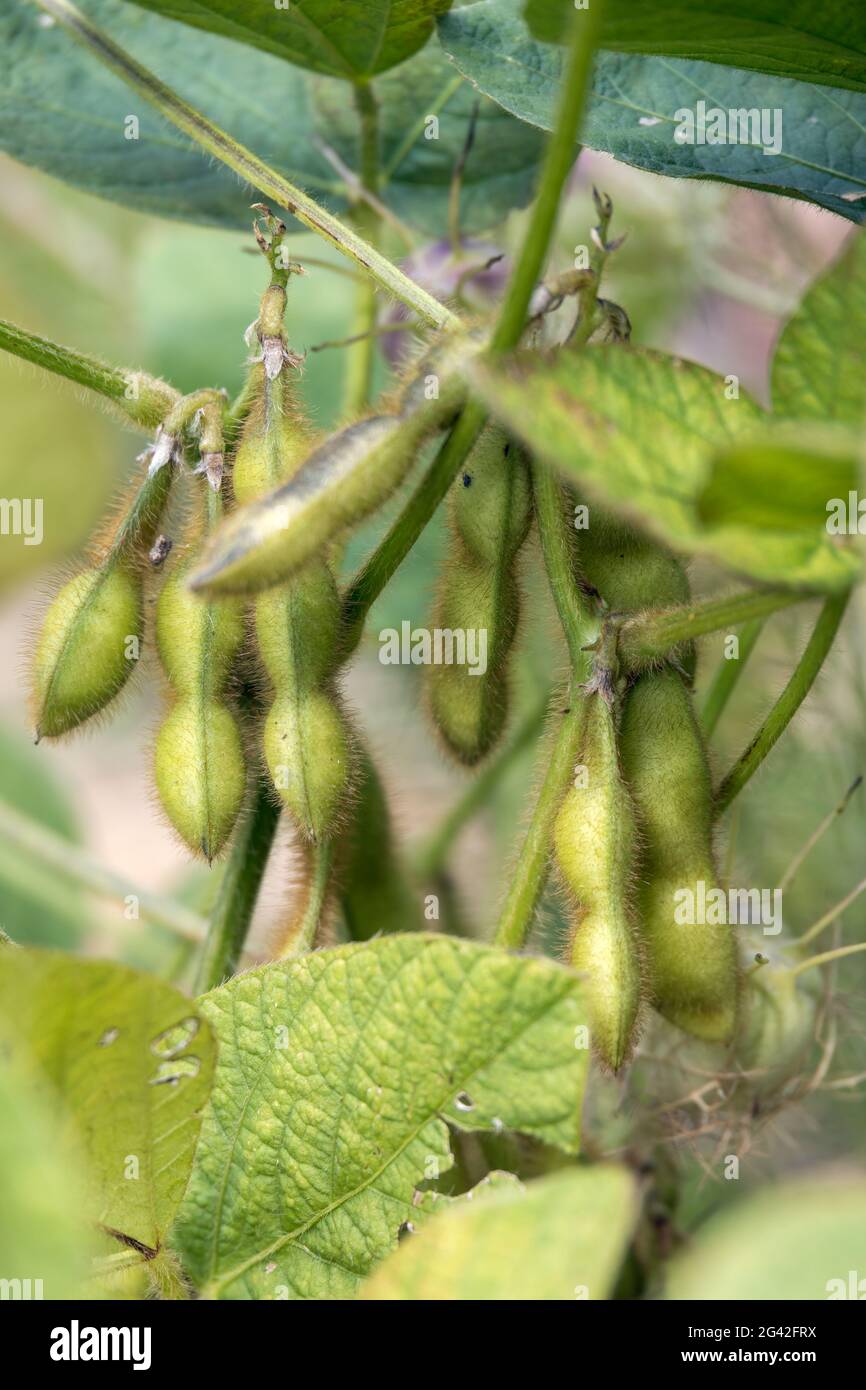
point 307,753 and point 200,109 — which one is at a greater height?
point 200,109

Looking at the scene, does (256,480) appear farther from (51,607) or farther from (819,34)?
(819,34)

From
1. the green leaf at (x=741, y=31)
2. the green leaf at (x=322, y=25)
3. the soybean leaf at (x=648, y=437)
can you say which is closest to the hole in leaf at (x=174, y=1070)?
the soybean leaf at (x=648, y=437)

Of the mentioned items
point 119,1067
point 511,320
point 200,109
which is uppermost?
point 200,109

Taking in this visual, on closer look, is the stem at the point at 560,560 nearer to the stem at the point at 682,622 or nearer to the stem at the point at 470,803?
the stem at the point at 682,622

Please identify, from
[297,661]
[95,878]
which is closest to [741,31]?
[297,661]

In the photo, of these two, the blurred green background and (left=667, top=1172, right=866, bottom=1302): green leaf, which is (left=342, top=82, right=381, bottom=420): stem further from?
(left=667, top=1172, right=866, bottom=1302): green leaf

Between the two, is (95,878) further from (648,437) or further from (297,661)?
(648,437)
